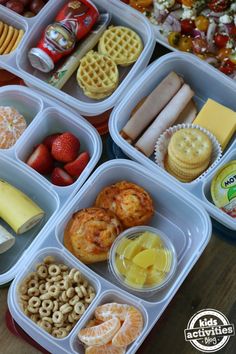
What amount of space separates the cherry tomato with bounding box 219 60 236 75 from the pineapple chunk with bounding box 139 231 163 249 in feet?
1.41

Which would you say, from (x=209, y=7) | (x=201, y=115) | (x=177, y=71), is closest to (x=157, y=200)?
(x=201, y=115)

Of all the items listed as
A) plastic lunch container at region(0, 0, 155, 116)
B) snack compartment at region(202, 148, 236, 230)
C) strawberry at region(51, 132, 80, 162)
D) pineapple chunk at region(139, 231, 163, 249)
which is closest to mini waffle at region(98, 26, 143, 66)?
plastic lunch container at region(0, 0, 155, 116)

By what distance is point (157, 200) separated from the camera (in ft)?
4.21

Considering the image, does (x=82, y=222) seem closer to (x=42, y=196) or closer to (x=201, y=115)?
(x=42, y=196)

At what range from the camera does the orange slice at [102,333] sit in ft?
3.48

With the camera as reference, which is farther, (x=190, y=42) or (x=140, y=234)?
(x=190, y=42)

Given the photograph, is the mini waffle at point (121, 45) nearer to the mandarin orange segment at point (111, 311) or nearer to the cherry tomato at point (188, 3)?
the cherry tomato at point (188, 3)

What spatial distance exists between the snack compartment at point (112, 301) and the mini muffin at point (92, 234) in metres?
0.09

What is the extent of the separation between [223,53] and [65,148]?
0.43 meters

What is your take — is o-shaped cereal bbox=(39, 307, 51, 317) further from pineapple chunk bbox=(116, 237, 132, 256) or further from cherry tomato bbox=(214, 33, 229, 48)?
cherry tomato bbox=(214, 33, 229, 48)

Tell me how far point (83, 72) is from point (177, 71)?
0.23m

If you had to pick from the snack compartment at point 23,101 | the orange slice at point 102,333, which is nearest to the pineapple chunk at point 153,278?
the orange slice at point 102,333

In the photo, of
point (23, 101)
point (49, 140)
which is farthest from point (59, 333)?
point (23, 101)

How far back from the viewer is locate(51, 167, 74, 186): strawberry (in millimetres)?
1260
